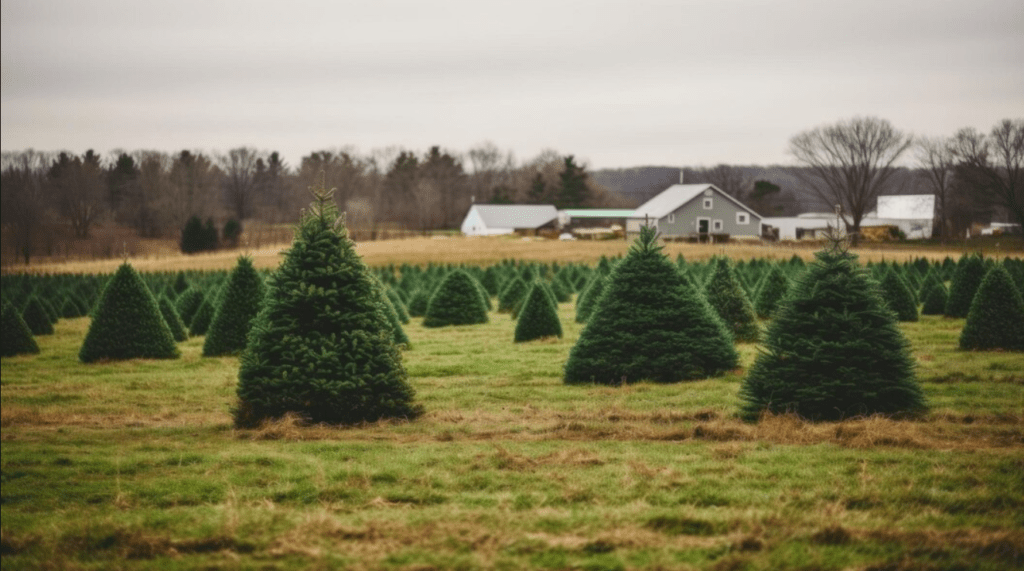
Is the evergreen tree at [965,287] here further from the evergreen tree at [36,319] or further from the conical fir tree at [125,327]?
the evergreen tree at [36,319]

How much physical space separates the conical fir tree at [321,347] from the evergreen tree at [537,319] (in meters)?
10.4

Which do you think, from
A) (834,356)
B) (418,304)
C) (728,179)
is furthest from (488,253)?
(728,179)

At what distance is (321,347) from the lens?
10961 mm

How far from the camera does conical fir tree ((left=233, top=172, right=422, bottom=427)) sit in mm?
11000

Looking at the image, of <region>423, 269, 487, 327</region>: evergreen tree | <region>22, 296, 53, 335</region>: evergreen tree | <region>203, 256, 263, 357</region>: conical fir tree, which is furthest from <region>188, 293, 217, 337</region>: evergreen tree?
<region>423, 269, 487, 327</region>: evergreen tree

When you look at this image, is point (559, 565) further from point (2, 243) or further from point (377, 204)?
point (377, 204)

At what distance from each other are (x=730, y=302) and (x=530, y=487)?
13394 millimetres

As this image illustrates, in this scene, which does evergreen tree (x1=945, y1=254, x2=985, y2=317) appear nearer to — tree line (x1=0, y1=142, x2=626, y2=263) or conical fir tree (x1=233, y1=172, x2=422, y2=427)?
conical fir tree (x1=233, y1=172, x2=422, y2=427)

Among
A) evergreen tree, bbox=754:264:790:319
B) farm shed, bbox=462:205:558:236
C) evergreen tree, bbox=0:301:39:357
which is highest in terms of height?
farm shed, bbox=462:205:558:236

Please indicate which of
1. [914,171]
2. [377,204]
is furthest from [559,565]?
[377,204]

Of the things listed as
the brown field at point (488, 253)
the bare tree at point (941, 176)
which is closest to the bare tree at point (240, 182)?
the brown field at point (488, 253)

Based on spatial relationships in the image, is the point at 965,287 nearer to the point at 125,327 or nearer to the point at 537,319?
the point at 537,319

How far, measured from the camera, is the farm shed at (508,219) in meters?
98.4

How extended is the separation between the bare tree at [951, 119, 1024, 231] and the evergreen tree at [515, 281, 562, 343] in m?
12.6
